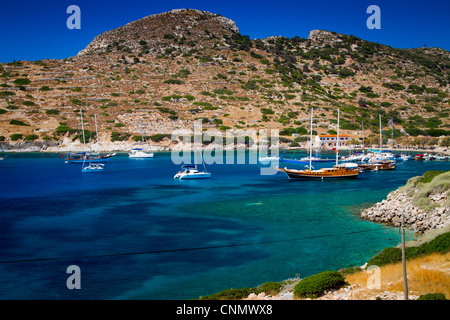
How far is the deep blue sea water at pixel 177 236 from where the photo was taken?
54.4 ft

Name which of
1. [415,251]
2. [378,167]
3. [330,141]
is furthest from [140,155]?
[415,251]

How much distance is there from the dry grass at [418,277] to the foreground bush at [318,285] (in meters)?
0.73

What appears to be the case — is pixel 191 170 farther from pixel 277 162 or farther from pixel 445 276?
pixel 445 276

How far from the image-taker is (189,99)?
114375mm

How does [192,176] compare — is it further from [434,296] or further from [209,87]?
[209,87]

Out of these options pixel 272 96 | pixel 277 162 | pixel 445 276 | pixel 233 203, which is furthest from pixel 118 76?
pixel 445 276

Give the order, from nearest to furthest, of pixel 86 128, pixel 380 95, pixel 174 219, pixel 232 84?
pixel 174 219 → pixel 86 128 → pixel 232 84 → pixel 380 95

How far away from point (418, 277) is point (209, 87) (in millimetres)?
112243

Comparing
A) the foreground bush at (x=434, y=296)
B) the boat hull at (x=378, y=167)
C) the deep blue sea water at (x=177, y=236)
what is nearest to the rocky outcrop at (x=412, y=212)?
the deep blue sea water at (x=177, y=236)

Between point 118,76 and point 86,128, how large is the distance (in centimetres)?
3220

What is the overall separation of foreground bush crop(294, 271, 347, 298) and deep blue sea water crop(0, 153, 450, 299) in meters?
3.82

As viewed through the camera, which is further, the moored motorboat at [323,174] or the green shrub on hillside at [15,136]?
the green shrub on hillside at [15,136]

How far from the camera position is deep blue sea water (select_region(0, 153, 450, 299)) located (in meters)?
16.6

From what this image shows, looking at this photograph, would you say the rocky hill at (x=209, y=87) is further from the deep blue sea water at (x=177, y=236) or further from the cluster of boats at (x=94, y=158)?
the deep blue sea water at (x=177, y=236)
